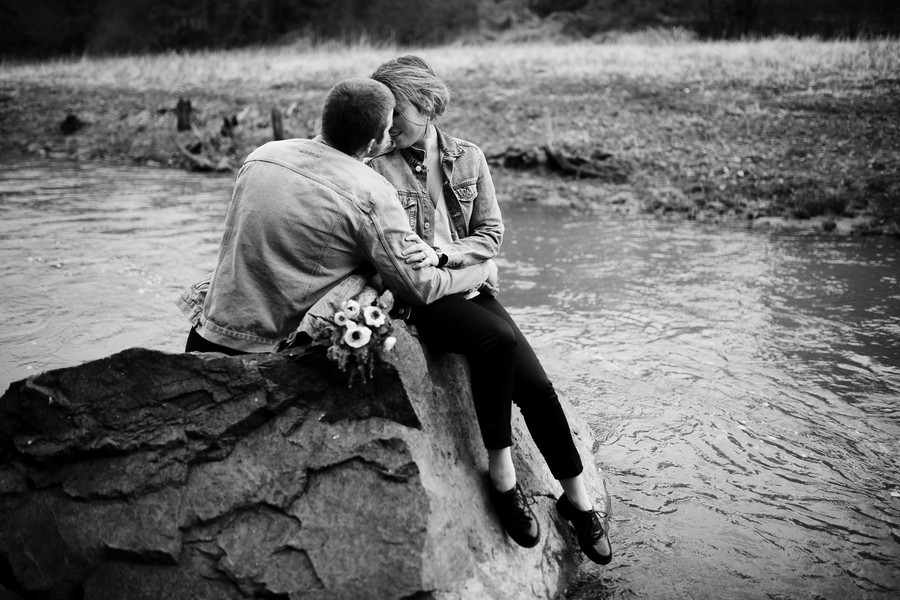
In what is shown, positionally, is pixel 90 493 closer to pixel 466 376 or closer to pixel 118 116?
pixel 466 376

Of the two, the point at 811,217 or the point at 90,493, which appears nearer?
the point at 90,493

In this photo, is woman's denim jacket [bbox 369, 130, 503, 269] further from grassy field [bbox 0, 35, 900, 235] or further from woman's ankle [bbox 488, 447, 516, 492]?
grassy field [bbox 0, 35, 900, 235]

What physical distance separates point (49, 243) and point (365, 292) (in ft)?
23.4

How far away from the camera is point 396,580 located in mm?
2488

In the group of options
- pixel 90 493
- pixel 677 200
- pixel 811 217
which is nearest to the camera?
pixel 90 493

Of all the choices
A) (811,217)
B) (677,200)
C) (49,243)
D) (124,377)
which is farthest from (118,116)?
(124,377)

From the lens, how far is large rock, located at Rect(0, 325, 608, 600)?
100 inches

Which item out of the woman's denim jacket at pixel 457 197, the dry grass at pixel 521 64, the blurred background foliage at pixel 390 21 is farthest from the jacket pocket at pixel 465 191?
the blurred background foliage at pixel 390 21

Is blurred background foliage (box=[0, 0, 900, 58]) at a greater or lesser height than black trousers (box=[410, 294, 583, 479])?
greater

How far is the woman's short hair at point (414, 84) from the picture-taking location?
10.6ft

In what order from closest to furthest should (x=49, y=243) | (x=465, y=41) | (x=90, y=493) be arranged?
(x=90, y=493) < (x=49, y=243) < (x=465, y=41)

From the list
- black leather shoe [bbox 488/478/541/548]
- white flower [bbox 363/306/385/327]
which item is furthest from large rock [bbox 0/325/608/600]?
white flower [bbox 363/306/385/327]

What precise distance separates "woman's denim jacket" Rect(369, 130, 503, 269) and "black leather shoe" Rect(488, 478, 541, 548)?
1.04 m

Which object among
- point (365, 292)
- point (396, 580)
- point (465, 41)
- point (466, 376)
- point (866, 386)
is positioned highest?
point (465, 41)
